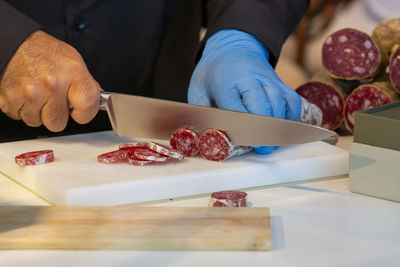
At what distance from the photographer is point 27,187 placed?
5.13 ft

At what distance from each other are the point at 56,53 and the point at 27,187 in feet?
1.26

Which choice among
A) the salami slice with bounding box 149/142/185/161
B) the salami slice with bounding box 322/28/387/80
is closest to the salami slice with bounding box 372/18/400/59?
the salami slice with bounding box 322/28/387/80

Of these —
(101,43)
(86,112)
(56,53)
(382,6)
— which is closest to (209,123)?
(86,112)

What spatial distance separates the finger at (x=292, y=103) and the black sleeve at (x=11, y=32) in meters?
0.77

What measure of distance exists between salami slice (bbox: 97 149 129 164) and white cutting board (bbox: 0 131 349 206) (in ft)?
0.06

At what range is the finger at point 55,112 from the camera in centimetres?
167

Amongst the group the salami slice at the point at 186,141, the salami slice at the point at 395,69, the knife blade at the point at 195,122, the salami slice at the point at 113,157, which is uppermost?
the salami slice at the point at 395,69

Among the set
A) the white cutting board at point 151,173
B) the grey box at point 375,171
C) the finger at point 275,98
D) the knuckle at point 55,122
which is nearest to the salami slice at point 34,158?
the white cutting board at point 151,173

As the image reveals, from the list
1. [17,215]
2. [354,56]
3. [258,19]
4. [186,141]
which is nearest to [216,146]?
[186,141]

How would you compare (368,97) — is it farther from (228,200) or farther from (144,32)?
(228,200)

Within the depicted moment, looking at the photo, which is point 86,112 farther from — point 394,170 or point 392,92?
point 392,92

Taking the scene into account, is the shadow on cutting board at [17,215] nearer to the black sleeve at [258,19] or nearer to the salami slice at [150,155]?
the salami slice at [150,155]

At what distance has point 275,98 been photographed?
180 cm

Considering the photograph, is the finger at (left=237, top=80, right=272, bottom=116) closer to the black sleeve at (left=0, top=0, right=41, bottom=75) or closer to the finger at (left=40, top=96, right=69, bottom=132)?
the finger at (left=40, top=96, right=69, bottom=132)
